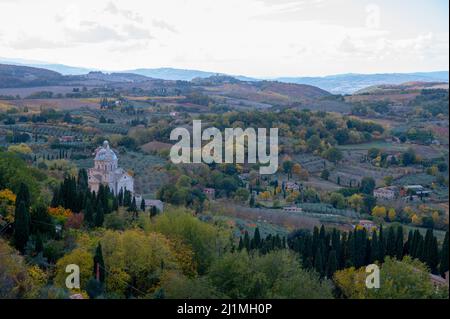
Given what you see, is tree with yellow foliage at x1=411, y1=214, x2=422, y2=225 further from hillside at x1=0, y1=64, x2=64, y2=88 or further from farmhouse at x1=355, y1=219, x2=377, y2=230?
hillside at x1=0, y1=64, x2=64, y2=88

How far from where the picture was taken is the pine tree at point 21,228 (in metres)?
18.3

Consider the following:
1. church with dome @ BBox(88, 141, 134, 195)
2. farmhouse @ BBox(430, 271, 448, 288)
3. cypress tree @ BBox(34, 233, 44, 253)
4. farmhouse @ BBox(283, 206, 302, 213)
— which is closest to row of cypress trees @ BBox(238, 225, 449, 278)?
farmhouse @ BBox(430, 271, 448, 288)

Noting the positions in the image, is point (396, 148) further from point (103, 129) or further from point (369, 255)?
point (369, 255)

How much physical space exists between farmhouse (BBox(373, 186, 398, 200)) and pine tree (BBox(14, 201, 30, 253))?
111ft

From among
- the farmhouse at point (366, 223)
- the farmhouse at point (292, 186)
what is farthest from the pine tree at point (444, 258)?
the farmhouse at point (292, 186)

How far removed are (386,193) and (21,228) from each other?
3519 centimetres

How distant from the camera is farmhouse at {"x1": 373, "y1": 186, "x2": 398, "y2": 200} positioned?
158ft

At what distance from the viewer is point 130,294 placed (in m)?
16.6

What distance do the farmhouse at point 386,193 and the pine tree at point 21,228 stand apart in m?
34.0

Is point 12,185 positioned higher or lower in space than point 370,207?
higher

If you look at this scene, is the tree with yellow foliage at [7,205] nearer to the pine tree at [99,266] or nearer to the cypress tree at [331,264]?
the pine tree at [99,266]
